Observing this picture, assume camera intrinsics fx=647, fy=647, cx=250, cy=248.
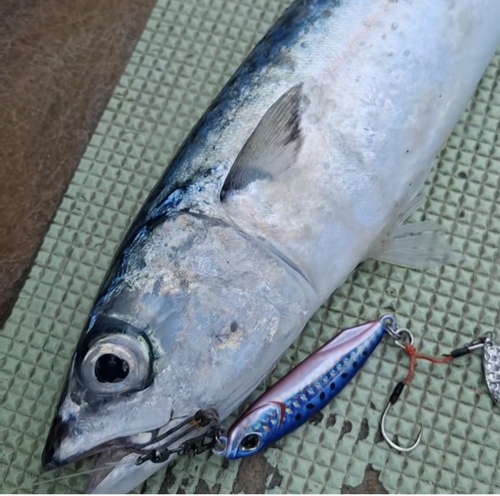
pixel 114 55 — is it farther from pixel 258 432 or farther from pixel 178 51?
pixel 258 432

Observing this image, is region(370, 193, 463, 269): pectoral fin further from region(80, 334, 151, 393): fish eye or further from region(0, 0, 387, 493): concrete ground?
region(0, 0, 387, 493): concrete ground

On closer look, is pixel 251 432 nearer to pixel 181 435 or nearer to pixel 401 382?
pixel 181 435

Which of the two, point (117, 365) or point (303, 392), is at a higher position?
point (117, 365)

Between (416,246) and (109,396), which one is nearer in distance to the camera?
(109,396)

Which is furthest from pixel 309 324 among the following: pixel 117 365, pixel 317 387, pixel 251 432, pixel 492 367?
pixel 117 365

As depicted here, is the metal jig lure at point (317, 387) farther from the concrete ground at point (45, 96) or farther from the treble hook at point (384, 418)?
the concrete ground at point (45, 96)

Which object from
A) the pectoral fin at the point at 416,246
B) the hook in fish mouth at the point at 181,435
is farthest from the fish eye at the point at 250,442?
the pectoral fin at the point at 416,246
